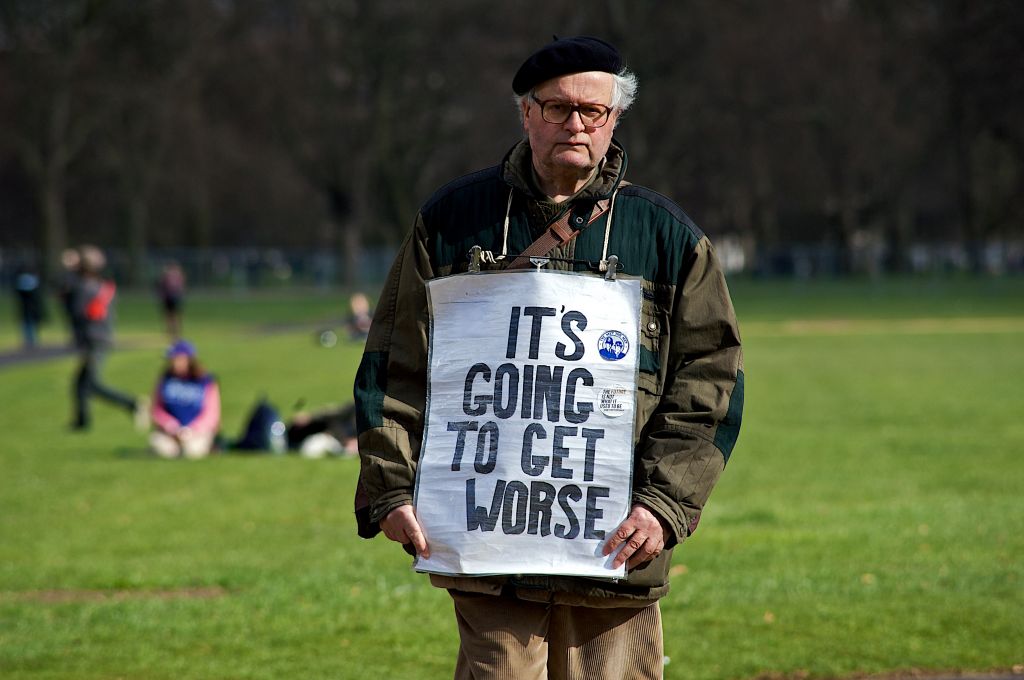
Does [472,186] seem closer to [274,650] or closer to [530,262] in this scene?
[530,262]

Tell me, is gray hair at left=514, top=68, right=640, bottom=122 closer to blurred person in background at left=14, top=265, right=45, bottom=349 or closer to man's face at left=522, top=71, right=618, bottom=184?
man's face at left=522, top=71, right=618, bottom=184

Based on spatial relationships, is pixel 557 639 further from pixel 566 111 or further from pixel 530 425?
pixel 566 111

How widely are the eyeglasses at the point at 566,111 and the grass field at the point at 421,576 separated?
3018 mm

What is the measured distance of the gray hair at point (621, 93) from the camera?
3645mm

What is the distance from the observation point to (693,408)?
3.54 meters

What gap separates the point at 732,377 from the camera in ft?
11.7

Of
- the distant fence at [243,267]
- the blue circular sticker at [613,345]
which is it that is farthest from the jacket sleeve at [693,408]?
the distant fence at [243,267]

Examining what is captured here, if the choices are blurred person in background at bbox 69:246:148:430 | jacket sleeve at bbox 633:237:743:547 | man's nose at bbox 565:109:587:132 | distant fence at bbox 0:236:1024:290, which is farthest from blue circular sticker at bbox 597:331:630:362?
distant fence at bbox 0:236:1024:290

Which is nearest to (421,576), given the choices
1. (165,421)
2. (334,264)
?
(165,421)

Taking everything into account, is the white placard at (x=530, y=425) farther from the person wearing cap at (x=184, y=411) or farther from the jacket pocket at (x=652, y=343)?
the person wearing cap at (x=184, y=411)

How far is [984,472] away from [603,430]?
9489 millimetres

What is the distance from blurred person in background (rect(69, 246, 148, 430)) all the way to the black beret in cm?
1399

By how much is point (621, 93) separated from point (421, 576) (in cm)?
466

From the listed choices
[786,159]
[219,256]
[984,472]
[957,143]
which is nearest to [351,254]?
[219,256]
